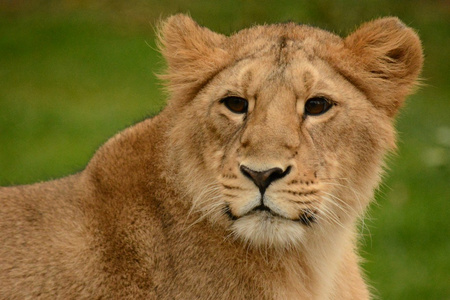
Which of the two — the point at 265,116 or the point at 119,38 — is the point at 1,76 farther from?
the point at 265,116

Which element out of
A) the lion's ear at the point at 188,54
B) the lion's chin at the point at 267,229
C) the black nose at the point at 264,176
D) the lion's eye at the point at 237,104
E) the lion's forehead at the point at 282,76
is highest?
the lion's ear at the point at 188,54

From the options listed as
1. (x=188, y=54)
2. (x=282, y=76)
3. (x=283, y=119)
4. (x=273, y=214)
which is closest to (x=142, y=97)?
(x=188, y=54)

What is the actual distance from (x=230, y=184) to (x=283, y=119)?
1.56ft

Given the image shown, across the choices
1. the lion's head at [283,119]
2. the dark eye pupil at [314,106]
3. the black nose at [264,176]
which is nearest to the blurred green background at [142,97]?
the lion's head at [283,119]

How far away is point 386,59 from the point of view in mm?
5141

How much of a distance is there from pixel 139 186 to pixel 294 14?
11.1m

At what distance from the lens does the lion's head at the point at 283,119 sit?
4465 mm

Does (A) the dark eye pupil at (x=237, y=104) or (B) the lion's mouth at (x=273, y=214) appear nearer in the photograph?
(B) the lion's mouth at (x=273, y=214)

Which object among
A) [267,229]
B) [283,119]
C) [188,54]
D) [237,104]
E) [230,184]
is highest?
[188,54]

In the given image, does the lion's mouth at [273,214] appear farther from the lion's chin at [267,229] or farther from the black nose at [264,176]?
the black nose at [264,176]

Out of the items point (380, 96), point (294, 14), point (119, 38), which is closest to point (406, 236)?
point (380, 96)

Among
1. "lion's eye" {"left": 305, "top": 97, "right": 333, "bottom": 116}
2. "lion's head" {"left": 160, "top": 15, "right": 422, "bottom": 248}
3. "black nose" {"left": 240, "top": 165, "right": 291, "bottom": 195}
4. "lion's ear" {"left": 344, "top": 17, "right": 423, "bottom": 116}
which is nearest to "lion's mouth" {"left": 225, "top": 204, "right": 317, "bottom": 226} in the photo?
"lion's head" {"left": 160, "top": 15, "right": 422, "bottom": 248}

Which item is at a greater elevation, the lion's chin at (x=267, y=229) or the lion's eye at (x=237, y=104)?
the lion's eye at (x=237, y=104)

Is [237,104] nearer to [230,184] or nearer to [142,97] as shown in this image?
[230,184]
